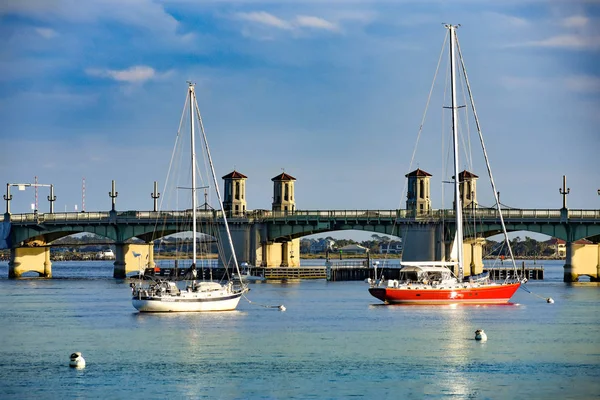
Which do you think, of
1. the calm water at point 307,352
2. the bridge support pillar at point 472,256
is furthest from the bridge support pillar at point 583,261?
the calm water at point 307,352

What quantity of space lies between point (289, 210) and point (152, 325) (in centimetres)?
7240

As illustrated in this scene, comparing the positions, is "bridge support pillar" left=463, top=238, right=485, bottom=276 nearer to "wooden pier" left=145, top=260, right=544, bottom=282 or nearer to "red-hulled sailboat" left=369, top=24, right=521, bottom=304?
"wooden pier" left=145, top=260, right=544, bottom=282

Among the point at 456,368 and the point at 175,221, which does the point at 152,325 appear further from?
the point at 175,221

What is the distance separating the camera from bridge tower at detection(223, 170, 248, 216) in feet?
491

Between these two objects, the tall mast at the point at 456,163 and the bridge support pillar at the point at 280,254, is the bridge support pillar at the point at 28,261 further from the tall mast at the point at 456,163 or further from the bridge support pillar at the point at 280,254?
the tall mast at the point at 456,163

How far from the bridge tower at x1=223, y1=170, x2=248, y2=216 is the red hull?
2289 inches

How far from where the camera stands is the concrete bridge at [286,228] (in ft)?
438

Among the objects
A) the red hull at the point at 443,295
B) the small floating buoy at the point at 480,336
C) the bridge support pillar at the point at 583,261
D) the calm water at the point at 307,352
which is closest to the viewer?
the calm water at the point at 307,352

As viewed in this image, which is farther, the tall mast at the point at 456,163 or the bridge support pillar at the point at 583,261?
the bridge support pillar at the point at 583,261

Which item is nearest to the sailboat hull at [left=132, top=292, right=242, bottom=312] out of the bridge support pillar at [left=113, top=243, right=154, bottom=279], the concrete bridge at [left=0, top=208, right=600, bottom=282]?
the concrete bridge at [left=0, top=208, right=600, bottom=282]

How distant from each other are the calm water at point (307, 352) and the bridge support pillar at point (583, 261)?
37.4 meters

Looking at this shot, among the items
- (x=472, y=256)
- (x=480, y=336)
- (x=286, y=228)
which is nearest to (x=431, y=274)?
(x=480, y=336)

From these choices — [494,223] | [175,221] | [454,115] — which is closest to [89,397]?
[454,115]

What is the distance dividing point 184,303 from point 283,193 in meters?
67.5
